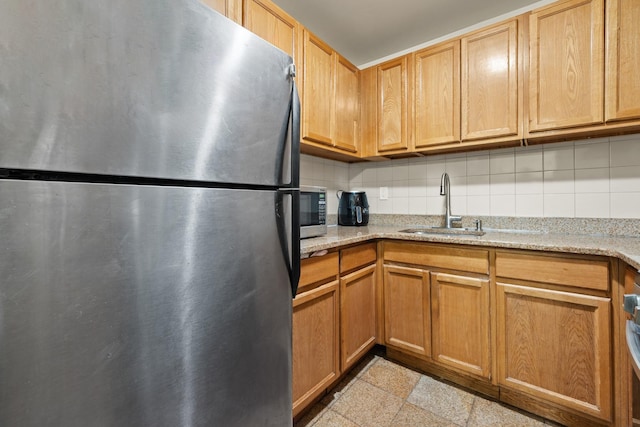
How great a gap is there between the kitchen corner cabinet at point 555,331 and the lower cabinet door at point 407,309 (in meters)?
0.39

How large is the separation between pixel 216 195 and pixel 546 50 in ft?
6.53

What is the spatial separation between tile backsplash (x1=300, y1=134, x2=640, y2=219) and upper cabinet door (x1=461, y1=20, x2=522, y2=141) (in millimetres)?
315

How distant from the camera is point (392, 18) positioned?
1.97 meters

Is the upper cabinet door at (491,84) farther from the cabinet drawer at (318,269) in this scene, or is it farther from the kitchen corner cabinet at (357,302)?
the cabinet drawer at (318,269)

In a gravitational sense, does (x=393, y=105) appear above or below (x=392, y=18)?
below

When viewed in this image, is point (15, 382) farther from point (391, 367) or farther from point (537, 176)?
point (537, 176)

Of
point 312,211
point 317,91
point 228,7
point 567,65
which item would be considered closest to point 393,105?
point 317,91

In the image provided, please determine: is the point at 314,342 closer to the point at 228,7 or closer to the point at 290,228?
the point at 290,228

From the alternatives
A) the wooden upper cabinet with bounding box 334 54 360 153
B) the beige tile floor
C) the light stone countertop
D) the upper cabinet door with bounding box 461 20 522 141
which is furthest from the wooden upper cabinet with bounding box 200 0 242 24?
the beige tile floor

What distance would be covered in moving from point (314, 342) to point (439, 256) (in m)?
0.88

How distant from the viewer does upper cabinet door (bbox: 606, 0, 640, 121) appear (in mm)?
1376

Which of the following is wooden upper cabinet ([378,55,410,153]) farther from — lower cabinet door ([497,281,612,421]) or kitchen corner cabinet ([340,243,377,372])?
lower cabinet door ([497,281,612,421])

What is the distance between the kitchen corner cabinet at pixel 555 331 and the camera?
1.24m

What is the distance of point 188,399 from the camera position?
64 centimetres
